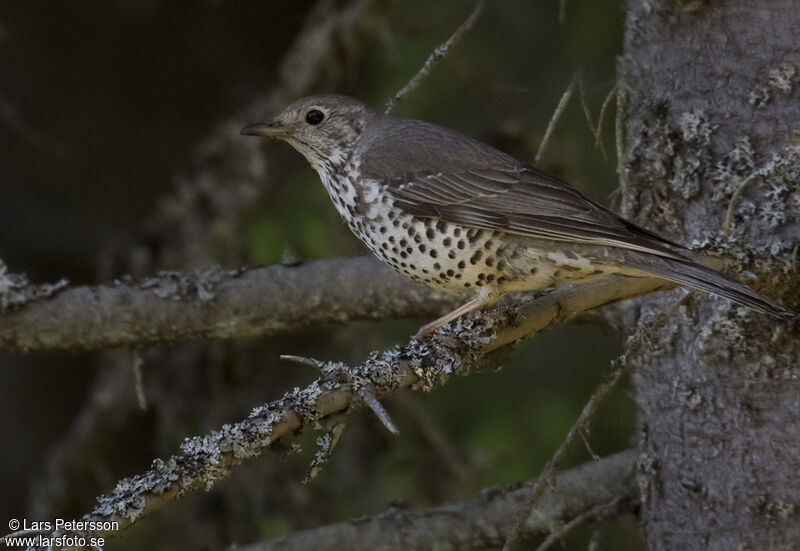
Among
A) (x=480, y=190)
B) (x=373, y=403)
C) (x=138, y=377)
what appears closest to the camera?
(x=373, y=403)

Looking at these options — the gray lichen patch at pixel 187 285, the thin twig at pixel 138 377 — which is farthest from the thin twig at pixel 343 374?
the thin twig at pixel 138 377

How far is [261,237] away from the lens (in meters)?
5.19

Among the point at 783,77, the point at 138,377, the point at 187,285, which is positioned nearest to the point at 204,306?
the point at 187,285

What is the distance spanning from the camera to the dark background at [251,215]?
199 inches

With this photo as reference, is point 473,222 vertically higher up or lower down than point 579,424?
higher up

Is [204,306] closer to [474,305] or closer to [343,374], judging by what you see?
[474,305]

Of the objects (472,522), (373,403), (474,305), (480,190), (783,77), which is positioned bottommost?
(472,522)

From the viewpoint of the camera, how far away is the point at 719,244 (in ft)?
9.93

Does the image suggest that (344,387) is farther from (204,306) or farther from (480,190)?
(204,306)

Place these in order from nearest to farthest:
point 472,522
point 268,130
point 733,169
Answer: point 733,169
point 472,522
point 268,130

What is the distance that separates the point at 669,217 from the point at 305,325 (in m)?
1.51

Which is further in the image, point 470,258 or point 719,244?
point 470,258

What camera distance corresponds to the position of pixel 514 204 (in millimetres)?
3648

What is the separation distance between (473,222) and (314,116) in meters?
1.08
